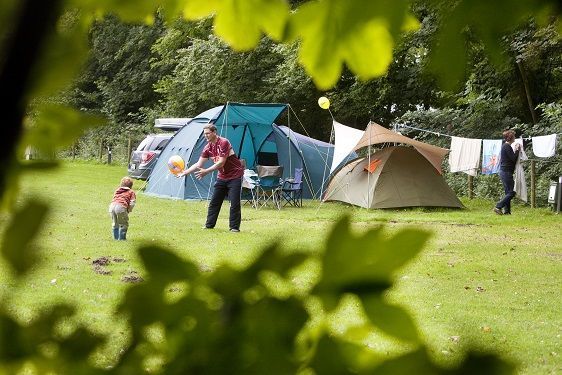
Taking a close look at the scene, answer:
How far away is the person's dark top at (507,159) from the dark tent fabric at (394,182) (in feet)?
3.28

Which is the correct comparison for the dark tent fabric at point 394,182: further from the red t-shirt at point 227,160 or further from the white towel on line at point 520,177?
the red t-shirt at point 227,160

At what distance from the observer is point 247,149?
46.4 ft

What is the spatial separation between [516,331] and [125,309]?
4.37 meters

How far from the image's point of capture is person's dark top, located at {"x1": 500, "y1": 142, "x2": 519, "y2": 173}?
492 inches

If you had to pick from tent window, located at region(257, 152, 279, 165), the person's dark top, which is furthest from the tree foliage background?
tent window, located at region(257, 152, 279, 165)

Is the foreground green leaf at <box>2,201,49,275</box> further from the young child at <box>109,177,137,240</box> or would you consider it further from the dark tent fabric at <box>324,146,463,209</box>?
the dark tent fabric at <box>324,146,463,209</box>

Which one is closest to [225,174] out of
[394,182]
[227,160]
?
[227,160]

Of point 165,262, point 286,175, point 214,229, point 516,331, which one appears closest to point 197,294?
point 165,262

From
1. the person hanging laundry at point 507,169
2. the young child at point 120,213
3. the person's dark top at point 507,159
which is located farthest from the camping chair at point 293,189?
the young child at point 120,213

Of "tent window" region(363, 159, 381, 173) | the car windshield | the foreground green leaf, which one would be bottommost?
the foreground green leaf

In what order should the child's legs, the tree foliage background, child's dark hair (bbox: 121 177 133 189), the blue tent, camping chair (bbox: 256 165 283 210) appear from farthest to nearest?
the blue tent < camping chair (bbox: 256 165 283 210) < child's dark hair (bbox: 121 177 133 189) < the child's legs < the tree foliage background

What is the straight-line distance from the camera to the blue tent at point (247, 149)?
13.1 meters

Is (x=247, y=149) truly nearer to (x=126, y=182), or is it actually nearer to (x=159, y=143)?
(x=159, y=143)

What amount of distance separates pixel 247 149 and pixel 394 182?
2.94 m
